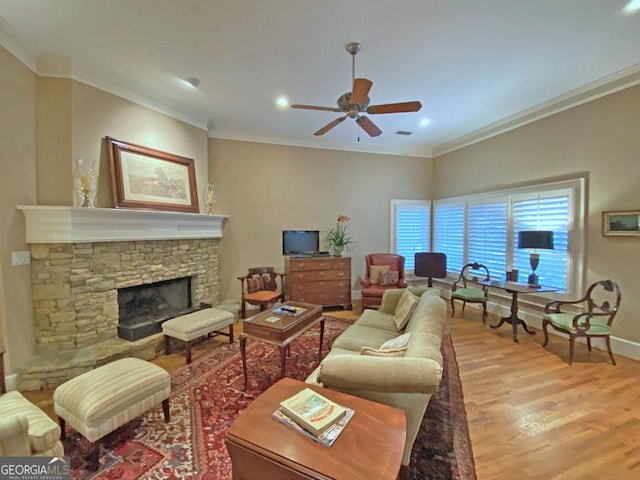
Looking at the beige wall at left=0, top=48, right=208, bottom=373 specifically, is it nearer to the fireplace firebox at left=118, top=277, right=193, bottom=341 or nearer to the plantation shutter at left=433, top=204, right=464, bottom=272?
the fireplace firebox at left=118, top=277, right=193, bottom=341

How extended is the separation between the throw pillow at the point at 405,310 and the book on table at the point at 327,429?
70.1 inches

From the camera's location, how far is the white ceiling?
2402 mm

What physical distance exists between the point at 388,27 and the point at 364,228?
4.04 m

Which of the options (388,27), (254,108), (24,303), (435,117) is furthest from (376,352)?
(435,117)

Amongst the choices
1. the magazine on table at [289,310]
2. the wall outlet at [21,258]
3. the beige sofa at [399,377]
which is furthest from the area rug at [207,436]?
the wall outlet at [21,258]

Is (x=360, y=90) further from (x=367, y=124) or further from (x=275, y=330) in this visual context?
(x=275, y=330)

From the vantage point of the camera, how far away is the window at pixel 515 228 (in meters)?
3.96

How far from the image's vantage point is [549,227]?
4.25m

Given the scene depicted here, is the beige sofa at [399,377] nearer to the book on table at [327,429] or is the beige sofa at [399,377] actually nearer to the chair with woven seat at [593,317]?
the book on table at [327,429]

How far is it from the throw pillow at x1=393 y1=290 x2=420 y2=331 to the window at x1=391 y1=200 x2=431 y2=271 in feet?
10.5

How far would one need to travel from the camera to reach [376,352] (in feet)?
6.54

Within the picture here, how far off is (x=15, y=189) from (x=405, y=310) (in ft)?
13.5

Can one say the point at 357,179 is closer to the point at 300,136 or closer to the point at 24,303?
the point at 300,136

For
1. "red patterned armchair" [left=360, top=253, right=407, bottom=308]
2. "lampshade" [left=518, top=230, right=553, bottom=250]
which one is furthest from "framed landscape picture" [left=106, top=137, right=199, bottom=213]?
"lampshade" [left=518, top=230, right=553, bottom=250]
